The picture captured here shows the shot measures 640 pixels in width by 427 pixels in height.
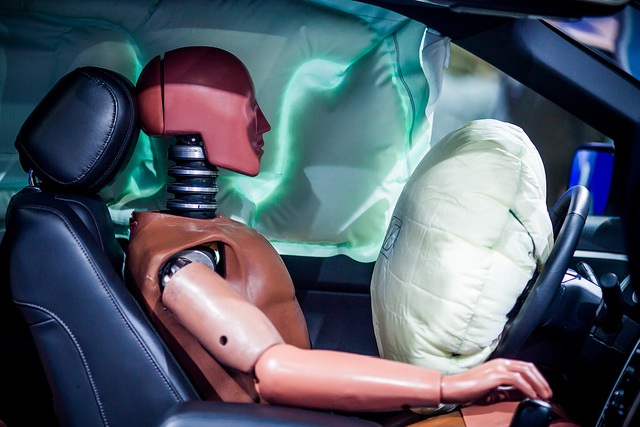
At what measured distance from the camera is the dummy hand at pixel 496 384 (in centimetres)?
101

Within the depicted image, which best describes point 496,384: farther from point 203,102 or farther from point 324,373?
point 203,102

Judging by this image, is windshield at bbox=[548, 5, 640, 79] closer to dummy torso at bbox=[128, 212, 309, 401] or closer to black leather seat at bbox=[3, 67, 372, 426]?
dummy torso at bbox=[128, 212, 309, 401]

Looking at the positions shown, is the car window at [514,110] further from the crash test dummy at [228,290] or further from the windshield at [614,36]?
the crash test dummy at [228,290]

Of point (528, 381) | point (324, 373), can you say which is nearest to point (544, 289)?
point (528, 381)

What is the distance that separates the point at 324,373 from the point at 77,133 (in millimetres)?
756

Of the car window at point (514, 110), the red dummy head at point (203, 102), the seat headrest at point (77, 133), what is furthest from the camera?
the car window at point (514, 110)

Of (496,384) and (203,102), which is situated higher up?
(203,102)

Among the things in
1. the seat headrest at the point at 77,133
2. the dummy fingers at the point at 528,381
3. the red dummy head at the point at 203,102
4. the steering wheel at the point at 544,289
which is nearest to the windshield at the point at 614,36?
the steering wheel at the point at 544,289

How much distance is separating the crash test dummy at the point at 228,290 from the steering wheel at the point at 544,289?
0.59ft

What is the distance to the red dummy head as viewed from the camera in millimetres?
1366

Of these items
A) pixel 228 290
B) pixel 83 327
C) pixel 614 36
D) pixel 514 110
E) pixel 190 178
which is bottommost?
pixel 83 327

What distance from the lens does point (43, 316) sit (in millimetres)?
1156

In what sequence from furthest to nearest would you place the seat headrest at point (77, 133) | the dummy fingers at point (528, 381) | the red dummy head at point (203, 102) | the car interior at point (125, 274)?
1. the red dummy head at point (203, 102)
2. the seat headrest at point (77, 133)
3. the car interior at point (125, 274)
4. the dummy fingers at point (528, 381)

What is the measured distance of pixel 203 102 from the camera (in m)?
1.37
